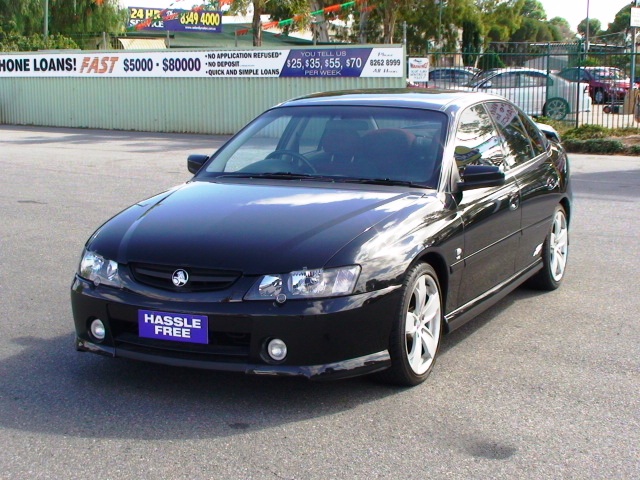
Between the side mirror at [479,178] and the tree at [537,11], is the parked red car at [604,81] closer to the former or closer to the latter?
the side mirror at [479,178]

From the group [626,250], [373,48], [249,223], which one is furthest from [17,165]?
[249,223]

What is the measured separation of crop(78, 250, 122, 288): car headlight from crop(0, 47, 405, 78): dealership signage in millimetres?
17619

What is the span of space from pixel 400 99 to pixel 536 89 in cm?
1866

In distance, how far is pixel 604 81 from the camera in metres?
25.0

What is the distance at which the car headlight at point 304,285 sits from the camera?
14.3 ft

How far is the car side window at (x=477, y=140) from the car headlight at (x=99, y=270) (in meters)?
2.20

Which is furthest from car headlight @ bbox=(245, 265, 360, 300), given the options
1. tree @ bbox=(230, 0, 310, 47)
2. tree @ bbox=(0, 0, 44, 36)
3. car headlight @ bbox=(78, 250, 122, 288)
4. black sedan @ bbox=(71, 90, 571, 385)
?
tree @ bbox=(0, 0, 44, 36)

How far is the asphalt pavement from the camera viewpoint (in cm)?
389

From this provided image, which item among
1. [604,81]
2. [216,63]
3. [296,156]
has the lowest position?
[296,156]

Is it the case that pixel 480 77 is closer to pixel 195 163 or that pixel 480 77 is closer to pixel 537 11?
pixel 195 163

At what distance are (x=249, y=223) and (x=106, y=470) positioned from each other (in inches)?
60.0

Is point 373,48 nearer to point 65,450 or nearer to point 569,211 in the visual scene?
point 569,211

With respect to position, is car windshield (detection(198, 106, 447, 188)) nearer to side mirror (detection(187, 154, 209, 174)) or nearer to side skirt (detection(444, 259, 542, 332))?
side mirror (detection(187, 154, 209, 174))

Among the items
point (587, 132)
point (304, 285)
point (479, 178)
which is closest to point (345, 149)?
point (479, 178)
